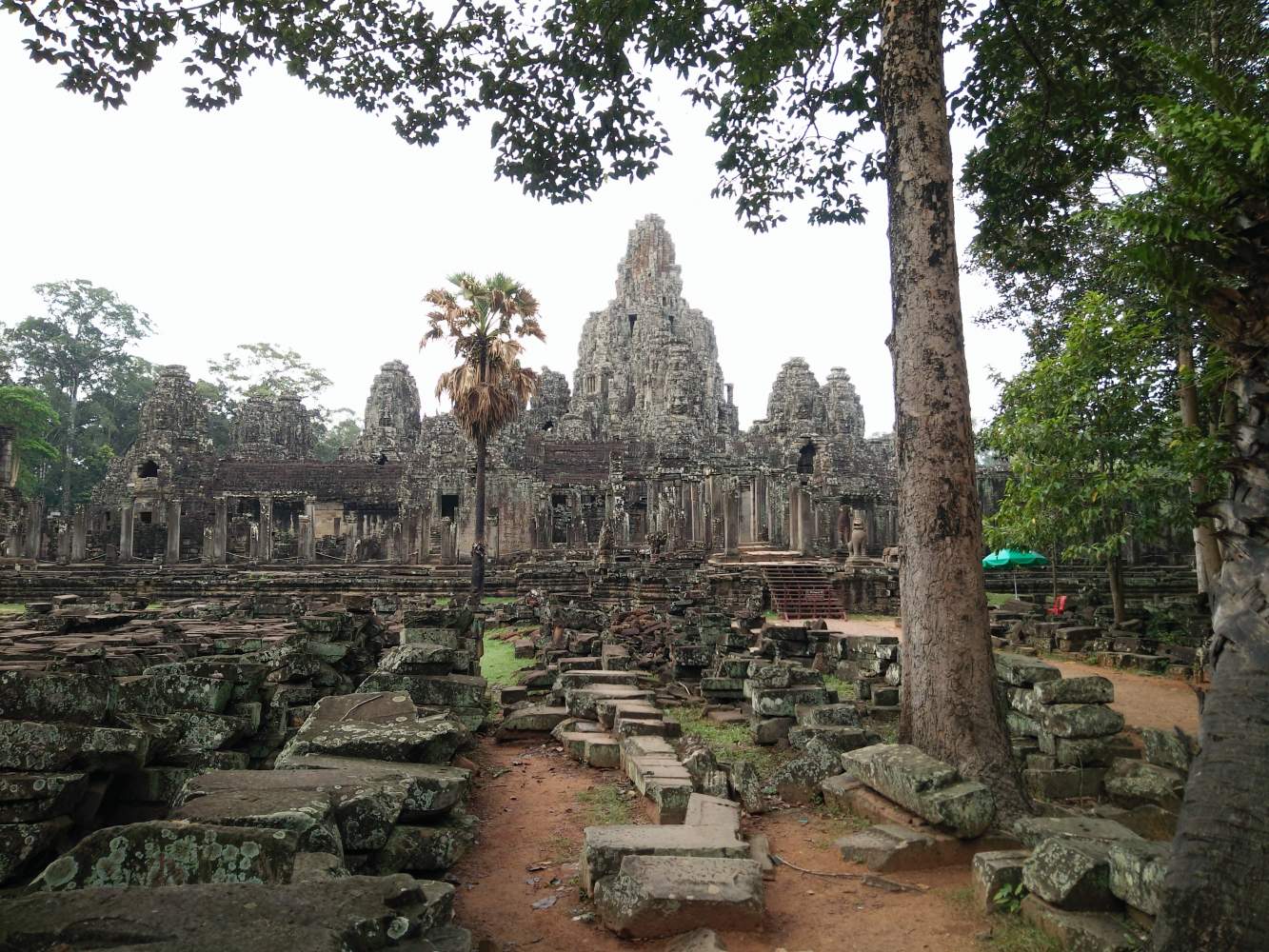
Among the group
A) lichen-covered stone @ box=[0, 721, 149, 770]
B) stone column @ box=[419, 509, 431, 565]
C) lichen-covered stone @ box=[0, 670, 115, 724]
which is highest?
stone column @ box=[419, 509, 431, 565]

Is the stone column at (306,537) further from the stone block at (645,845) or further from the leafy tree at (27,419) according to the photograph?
the stone block at (645,845)

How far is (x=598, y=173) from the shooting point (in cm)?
934

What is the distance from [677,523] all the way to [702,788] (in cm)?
2248

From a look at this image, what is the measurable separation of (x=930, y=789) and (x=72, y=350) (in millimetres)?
55147

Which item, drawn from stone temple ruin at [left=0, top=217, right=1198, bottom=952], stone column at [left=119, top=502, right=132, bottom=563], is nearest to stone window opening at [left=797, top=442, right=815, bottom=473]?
stone temple ruin at [left=0, top=217, right=1198, bottom=952]

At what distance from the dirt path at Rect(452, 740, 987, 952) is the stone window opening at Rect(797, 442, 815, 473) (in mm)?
33935

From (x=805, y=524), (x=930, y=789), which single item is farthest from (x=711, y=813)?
(x=805, y=524)

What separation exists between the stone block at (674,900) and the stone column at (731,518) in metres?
20.0

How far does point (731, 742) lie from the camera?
283 inches

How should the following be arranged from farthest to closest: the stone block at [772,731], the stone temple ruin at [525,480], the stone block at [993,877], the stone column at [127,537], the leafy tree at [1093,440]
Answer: the stone column at [127,537]
the stone temple ruin at [525,480]
the leafy tree at [1093,440]
the stone block at [772,731]
the stone block at [993,877]

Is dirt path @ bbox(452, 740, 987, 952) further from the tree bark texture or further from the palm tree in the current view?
the palm tree

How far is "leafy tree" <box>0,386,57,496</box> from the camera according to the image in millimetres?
36281

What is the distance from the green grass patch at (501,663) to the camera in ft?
35.8

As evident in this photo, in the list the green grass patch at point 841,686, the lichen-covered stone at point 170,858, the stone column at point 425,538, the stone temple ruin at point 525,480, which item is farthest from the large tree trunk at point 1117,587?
the stone column at point 425,538
